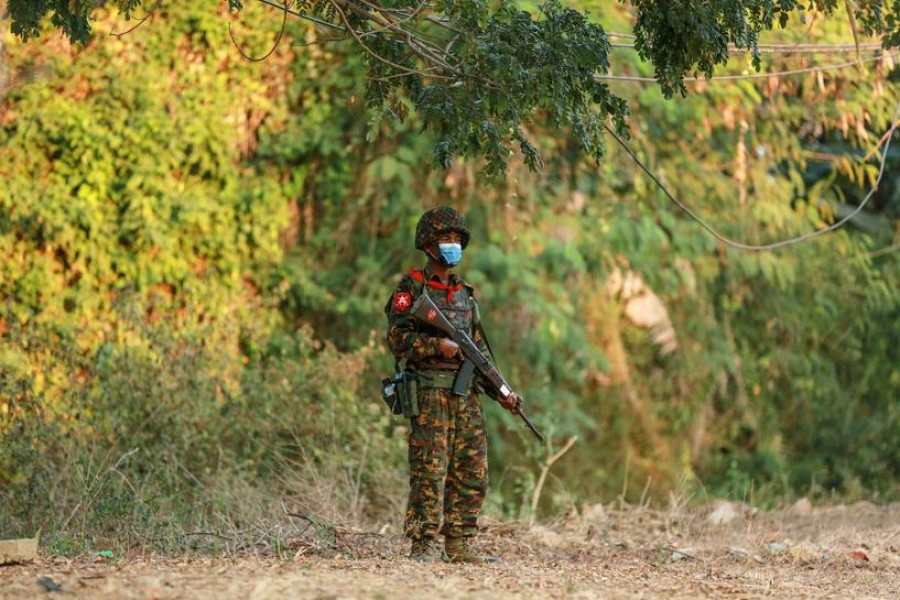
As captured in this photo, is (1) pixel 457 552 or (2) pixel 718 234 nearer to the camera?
(1) pixel 457 552

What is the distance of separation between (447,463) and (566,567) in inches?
31.2

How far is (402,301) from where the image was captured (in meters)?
7.12

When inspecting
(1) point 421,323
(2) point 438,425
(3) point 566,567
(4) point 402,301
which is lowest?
(3) point 566,567

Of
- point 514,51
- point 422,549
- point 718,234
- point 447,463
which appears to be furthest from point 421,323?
point 718,234

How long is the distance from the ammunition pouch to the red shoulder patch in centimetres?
33

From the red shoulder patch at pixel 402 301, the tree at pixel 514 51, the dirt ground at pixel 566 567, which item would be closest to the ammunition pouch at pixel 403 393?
the red shoulder patch at pixel 402 301

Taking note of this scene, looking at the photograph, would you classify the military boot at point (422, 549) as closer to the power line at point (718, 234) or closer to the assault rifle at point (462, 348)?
the assault rifle at point (462, 348)

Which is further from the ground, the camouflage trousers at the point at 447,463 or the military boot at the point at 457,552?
the camouflage trousers at the point at 447,463

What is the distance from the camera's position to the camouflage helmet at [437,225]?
7.15m

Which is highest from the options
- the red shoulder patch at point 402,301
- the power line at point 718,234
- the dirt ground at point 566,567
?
the power line at point 718,234

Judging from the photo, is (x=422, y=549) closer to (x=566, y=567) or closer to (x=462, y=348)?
(x=566, y=567)

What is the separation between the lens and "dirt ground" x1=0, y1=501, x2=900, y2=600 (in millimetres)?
5688

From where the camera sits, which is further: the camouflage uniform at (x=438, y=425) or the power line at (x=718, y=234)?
the power line at (x=718, y=234)

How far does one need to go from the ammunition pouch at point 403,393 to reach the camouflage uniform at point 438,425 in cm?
4
